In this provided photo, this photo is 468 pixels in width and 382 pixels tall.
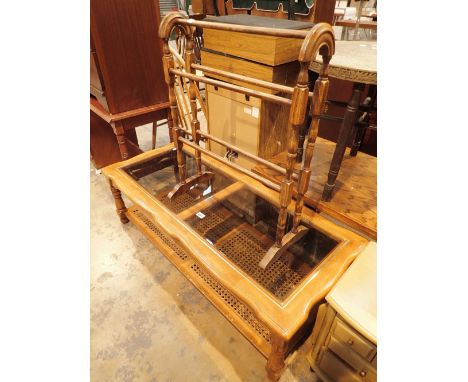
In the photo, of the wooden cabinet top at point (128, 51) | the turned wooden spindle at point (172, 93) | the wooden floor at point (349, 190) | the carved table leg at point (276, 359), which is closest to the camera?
the carved table leg at point (276, 359)

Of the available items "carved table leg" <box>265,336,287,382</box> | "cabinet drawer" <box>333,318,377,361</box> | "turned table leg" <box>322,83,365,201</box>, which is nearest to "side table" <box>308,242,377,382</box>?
"cabinet drawer" <box>333,318,377,361</box>

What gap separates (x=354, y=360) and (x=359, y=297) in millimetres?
229

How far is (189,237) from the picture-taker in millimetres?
1205

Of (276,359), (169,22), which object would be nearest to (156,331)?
(276,359)

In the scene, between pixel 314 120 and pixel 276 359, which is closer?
pixel 314 120

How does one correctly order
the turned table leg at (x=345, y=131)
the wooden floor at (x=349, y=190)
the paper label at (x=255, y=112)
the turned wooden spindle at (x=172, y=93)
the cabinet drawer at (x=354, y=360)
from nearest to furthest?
the cabinet drawer at (x=354, y=360) < the turned table leg at (x=345, y=131) < the turned wooden spindle at (x=172, y=93) < the wooden floor at (x=349, y=190) < the paper label at (x=255, y=112)

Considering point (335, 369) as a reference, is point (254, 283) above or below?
above

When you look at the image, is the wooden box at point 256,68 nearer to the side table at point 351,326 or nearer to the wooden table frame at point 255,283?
the wooden table frame at point 255,283

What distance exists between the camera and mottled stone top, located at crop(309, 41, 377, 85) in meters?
1.02

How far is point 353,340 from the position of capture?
88 centimetres

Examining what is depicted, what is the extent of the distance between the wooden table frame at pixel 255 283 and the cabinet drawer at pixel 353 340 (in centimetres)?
10

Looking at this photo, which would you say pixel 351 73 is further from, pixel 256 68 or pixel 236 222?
pixel 236 222

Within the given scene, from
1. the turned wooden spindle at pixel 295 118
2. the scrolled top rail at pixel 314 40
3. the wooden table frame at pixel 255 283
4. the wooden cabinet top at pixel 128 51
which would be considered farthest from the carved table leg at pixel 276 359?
the wooden cabinet top at pixel 128 51

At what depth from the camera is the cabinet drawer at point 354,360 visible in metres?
0.89
